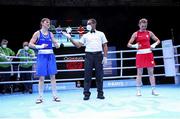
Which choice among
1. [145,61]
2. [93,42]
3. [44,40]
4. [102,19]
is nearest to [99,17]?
[102,19]

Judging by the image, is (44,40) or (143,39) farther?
(143,39)

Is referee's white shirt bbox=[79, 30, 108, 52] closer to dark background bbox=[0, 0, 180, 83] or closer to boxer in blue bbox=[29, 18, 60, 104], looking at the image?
boxer in blue bbox=[29, 18, 60, 104]

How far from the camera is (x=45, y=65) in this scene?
4.73 metres

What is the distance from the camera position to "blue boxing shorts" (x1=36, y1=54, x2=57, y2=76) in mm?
4699

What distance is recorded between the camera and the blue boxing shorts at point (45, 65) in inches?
185

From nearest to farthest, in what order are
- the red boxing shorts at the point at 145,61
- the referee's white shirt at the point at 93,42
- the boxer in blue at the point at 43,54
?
the boxer in blue at the point at 43,54
the referee's white shirt at the point at 93,42
the red boxing shorts at the point at 145,61

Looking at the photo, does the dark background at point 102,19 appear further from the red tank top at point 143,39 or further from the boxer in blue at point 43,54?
the boxer in blue at point 43,54

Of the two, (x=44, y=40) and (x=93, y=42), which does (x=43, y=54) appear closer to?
(x=44, y=40)

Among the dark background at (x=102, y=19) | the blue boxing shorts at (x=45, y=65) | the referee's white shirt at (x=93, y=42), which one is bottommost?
the blue boxing shorts at (x=45, y=65)

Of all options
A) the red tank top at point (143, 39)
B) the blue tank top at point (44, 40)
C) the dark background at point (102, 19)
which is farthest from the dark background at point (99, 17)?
the blue tank top at point (44, 40)

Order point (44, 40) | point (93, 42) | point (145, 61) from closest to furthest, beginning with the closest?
point (44, 40)
point (93, 42)
point (145, 61)

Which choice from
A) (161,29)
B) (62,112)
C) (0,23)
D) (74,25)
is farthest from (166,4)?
(62,112)

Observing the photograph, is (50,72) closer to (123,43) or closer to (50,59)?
(50,59)

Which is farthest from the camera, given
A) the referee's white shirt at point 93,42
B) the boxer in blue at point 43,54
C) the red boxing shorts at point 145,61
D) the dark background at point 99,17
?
the dark background at point 99,17
